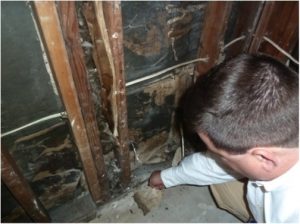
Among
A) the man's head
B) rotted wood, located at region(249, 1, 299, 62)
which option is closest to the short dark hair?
the man's head

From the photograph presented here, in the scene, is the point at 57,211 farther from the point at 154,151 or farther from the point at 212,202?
the point at 212,202

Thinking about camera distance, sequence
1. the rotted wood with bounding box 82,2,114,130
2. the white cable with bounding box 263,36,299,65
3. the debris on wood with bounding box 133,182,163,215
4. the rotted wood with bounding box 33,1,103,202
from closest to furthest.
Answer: the rotted wood with bounding box 33,1,103,202, the rotted wood with bounding box 82,2,114,130, the white cable with bounding box 263,36,299,65, the debris on wood with bounding box 133,182,163,215

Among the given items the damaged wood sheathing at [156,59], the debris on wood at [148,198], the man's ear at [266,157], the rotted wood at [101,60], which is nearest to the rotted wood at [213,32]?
the damaged wood sheathing at [156,59]

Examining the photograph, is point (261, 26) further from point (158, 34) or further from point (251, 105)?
point (251, 105)

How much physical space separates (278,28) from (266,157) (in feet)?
2.74

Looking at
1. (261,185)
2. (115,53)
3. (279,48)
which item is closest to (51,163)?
(115,53)

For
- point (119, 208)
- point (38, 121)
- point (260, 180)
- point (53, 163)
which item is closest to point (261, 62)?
point (260, 180)

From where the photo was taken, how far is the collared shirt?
94 cm

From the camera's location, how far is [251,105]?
0.75 metres

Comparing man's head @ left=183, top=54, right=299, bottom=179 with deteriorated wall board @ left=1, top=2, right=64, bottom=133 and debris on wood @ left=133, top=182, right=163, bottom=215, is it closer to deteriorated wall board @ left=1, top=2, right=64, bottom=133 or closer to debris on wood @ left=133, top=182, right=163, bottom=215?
deteriorated wall board @ left=1, top=2, right=64, bottom=133

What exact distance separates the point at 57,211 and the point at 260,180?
109cm

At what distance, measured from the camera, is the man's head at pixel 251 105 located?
75 centimetres

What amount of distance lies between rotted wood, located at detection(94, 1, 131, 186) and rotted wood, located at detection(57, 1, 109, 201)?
0.08 metres

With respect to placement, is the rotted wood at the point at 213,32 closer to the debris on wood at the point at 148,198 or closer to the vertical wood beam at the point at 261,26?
the vertical wood beam at the point at 261,26
